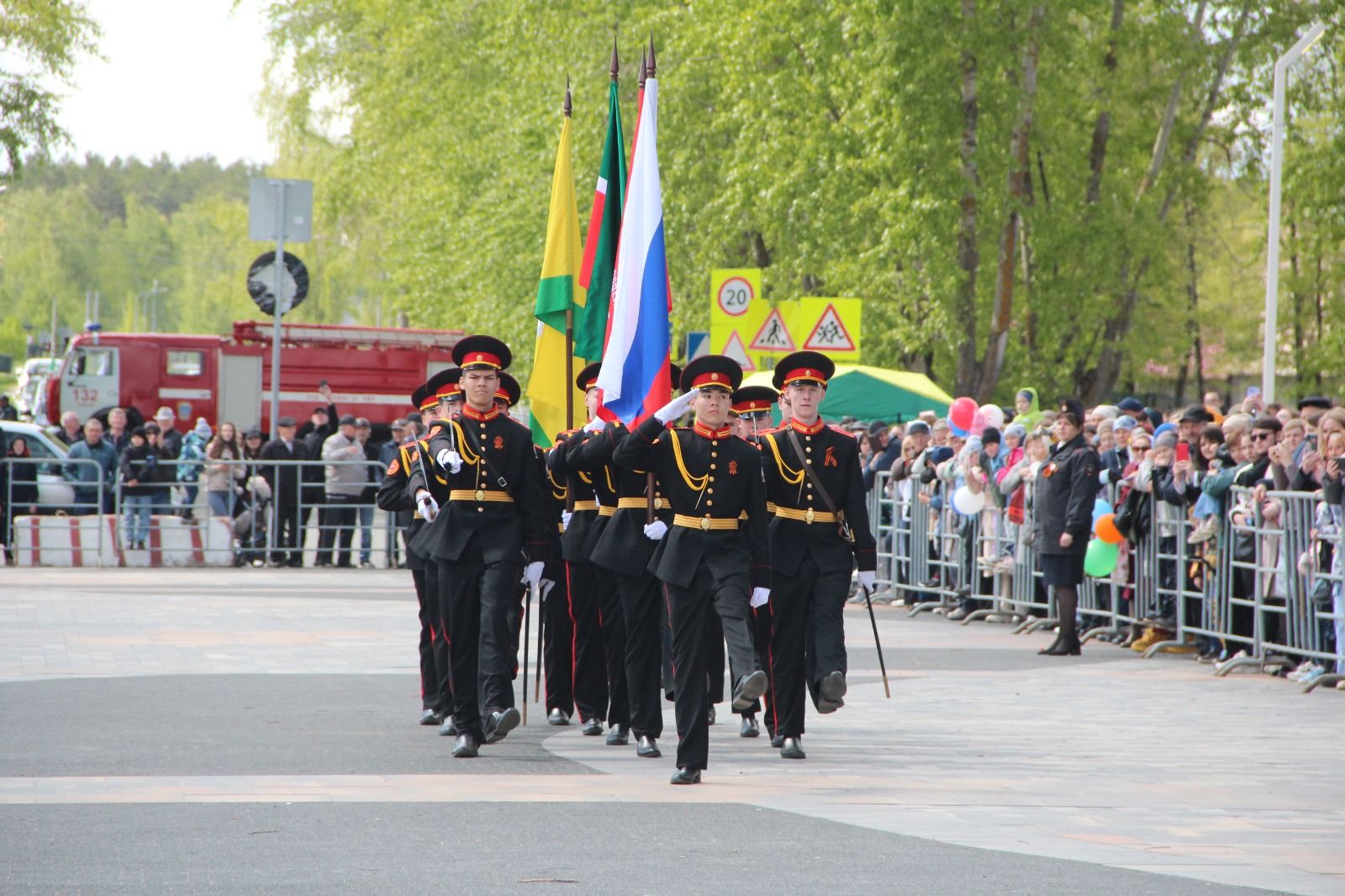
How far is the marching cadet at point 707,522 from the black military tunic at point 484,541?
82cm

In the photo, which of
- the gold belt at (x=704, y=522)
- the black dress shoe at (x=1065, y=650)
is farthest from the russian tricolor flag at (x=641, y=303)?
the black dress shoe at (x=1065, y=650)

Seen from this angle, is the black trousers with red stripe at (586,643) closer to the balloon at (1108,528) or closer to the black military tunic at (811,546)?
the black military tunic at (811,546)

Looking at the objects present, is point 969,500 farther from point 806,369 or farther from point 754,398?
point 806,369

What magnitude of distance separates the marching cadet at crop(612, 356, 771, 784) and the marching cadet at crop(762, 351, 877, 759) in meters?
0.43

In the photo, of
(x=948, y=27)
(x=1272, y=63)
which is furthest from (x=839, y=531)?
(x=1272, y=63)

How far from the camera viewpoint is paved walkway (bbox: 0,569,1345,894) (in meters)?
7.86

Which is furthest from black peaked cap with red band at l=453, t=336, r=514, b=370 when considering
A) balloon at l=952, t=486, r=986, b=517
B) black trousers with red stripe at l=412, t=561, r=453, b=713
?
balloon at l=952, t=486, r=986, b=517

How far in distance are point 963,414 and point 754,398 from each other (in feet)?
32.3

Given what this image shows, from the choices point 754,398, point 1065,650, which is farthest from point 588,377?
point 1065,650

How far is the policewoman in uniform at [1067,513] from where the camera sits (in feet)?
52.3

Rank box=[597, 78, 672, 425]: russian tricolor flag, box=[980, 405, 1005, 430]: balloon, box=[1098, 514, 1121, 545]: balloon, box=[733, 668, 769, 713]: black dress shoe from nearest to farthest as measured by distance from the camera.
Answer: box=[733, 668, 769, 713]: black dress shoe, box=[597, 78, 672, 425]: russian tricolor flag, box=[1098, 514, 1121, 545]: balloon, box=[980, 405, 1005, 430]: balloon

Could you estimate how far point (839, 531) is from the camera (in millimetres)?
10727

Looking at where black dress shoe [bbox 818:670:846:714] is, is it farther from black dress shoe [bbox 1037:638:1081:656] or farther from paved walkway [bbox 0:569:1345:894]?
black dress shoe [bbox 1037:638:1081:656]

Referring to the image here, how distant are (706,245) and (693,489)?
23372mm
